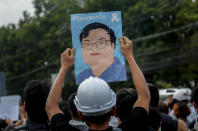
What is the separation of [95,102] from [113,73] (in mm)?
883

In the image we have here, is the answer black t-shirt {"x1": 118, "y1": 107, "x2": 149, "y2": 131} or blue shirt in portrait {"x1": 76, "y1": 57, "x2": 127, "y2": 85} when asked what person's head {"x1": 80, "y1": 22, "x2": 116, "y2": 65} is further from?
black t-shirt {"x1": 118, "y1": 107, "x2": 149, "y2": 131}

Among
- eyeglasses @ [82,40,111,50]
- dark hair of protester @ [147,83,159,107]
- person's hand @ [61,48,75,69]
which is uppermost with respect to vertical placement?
eyeglasses @ [82,40,111,50]

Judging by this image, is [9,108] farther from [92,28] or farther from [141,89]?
[141,89]

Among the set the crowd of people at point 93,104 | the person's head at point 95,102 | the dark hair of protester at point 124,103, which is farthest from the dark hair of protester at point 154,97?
the person's head at point 95,102

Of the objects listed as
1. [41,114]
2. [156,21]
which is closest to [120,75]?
[41,114]

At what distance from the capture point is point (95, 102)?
237cm

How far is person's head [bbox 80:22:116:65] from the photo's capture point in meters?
3.21

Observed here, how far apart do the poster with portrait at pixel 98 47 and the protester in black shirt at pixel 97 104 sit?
0.70ft

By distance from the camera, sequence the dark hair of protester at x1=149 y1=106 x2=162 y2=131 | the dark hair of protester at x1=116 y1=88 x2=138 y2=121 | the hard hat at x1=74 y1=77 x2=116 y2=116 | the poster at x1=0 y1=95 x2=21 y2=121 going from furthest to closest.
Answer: the poster at x1=0 y1=95 x2=21 y2=121 → the dark hair of protester at x1=149 y1=106 x2=162 y2=131 → the dark hair of protester at x1=116 y1=88 x2=138 y2=121 → the hard hat at x1=74 y1=77 x2=116 y2=116

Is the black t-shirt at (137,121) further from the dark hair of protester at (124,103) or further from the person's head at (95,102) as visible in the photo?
the dark hair of protester at (124,103)

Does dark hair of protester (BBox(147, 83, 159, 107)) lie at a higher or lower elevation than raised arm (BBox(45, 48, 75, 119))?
lower

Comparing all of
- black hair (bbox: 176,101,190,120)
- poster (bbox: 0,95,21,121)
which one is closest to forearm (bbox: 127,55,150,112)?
black hair (bbox: 176,101,190,120)

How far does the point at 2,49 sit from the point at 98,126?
33648mm

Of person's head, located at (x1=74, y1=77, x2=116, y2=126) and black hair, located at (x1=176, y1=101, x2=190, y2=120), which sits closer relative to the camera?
person's head, located at (x1=74, y1=77, x2=116, y2=126)
